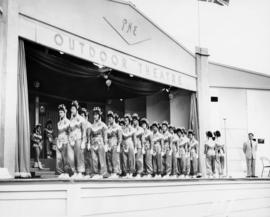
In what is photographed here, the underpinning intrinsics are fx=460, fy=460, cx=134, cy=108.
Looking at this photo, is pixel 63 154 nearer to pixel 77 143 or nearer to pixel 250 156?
pixel 77 143

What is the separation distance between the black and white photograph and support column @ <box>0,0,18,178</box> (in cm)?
2

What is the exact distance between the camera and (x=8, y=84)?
27.3 feet

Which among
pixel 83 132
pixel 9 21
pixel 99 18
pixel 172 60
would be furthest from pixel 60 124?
pixel 172 60

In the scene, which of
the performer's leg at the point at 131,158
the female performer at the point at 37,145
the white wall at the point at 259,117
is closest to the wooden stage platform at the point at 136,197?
the performer's leg at the point at 131,158

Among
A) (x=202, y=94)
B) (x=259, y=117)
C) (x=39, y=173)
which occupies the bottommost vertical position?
(x=39, y=173)

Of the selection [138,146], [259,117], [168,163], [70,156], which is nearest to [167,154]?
[168,163]

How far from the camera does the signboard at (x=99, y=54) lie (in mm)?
9172

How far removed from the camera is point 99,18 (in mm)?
11055

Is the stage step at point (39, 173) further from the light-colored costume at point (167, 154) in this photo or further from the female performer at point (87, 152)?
Result: the light-colored costume at point (167, 154)

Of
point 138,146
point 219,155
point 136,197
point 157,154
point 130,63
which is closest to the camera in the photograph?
point 136,197

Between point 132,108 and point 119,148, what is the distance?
6.02 meters

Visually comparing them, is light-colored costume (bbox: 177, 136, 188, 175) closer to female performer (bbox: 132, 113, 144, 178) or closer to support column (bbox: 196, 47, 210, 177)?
female performer (bbox: 132, 113, 144, 178)

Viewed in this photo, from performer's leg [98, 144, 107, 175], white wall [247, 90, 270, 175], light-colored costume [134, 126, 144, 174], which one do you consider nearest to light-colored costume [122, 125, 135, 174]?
light-colored costume [134, 126, 144, 174]

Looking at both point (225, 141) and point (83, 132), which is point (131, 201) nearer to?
point (83, 132)
